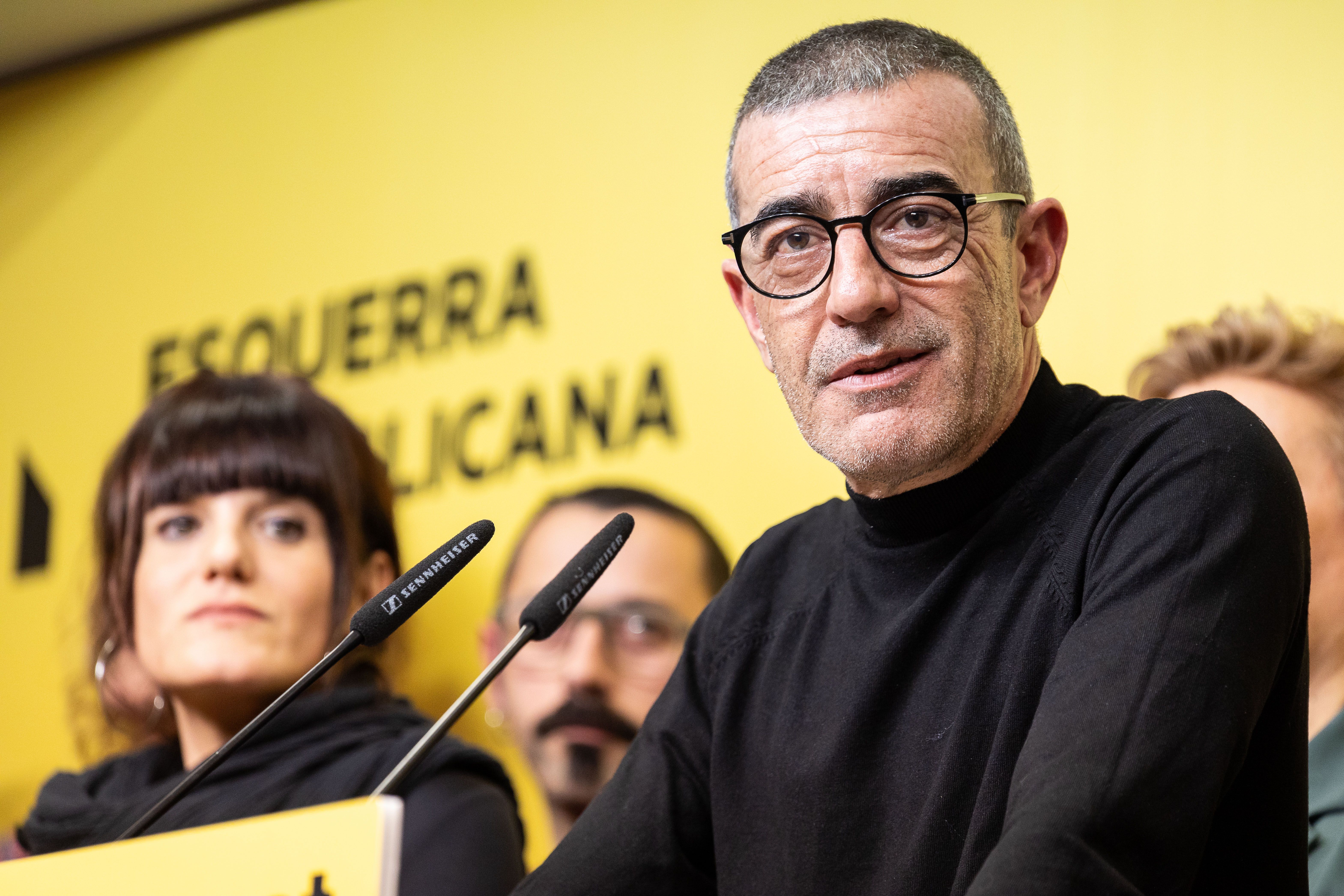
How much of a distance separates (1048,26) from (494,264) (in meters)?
0.97

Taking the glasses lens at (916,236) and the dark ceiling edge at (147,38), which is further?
the dark ceiling edge at (147,38)

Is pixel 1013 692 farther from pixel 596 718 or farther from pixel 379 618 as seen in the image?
pixel 596 718

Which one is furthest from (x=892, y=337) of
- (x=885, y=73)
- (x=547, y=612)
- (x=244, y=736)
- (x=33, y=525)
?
(x=33, y=525)

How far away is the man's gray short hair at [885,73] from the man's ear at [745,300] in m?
0.11

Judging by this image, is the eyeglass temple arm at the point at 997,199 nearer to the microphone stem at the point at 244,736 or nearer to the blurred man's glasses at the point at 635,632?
the microphone stem at the point at 244,736

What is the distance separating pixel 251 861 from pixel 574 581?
0.36 m

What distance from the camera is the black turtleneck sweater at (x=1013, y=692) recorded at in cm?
82

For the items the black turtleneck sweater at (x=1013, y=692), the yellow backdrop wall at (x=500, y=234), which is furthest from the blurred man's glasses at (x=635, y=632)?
the black turtleneck sweater at (x=1013, y=692)

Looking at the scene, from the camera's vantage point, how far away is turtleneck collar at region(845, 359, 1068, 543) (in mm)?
1154

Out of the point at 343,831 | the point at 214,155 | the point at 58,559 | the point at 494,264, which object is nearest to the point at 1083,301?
the point at 494,264


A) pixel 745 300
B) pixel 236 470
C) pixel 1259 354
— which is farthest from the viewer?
pixel 236 470

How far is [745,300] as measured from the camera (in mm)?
1375

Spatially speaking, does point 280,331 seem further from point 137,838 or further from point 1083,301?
point 137,838

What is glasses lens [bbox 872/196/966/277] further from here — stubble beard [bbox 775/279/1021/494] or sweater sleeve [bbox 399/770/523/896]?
sweater sleeve [bbox 399/770/523/896]
